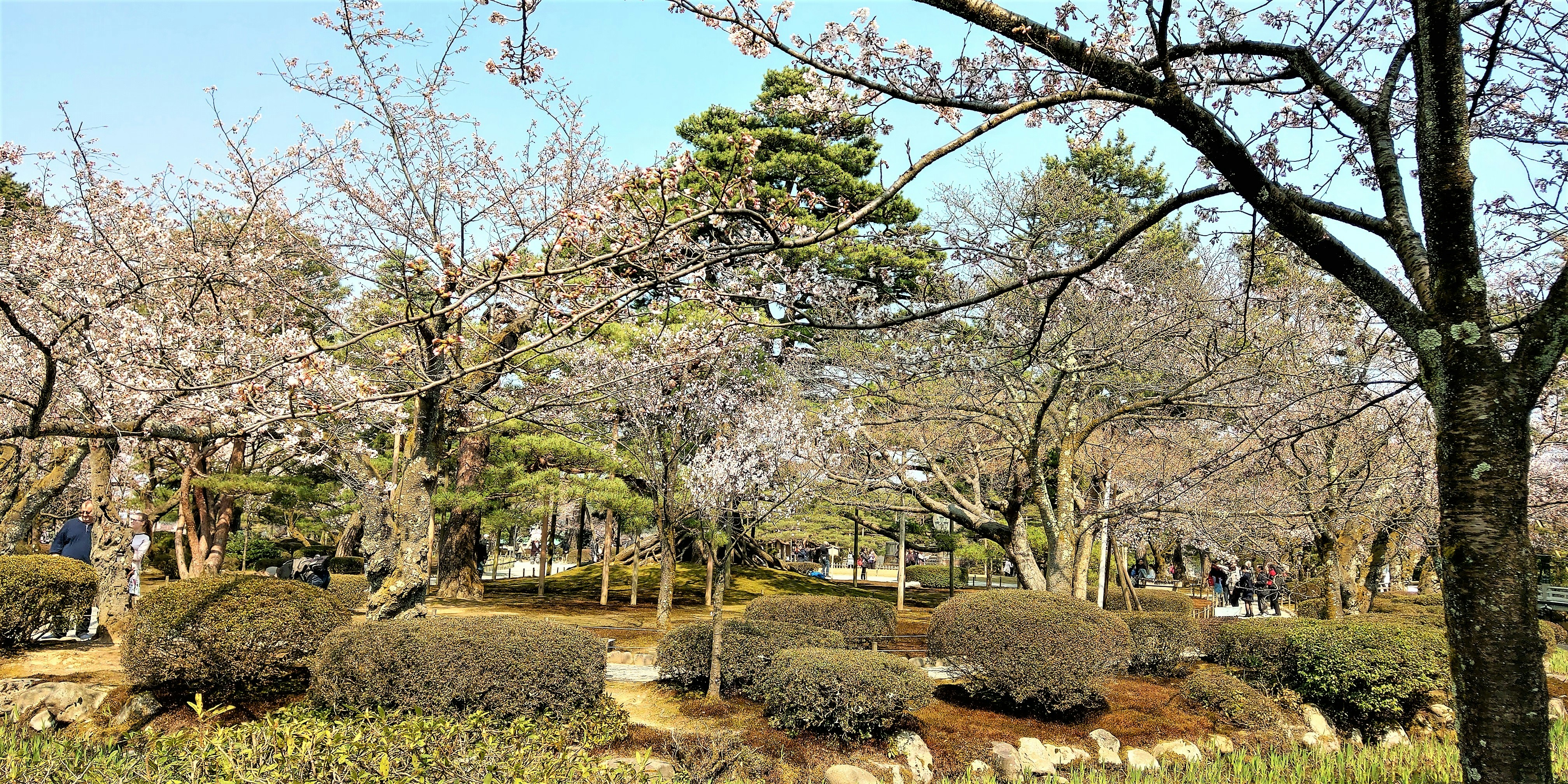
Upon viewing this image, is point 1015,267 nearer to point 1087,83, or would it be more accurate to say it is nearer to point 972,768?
point 1087,83

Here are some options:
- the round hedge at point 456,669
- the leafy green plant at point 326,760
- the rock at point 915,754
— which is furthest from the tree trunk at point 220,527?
the rock at point 915,754

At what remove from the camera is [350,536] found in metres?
25.4

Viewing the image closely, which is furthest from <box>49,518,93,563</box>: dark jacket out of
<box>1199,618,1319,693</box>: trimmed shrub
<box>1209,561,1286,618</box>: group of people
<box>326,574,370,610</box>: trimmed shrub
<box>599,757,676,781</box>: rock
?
<box>1209,561,1286,618</box>: group of people

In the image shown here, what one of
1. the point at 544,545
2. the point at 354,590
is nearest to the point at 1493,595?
the point at 354,590

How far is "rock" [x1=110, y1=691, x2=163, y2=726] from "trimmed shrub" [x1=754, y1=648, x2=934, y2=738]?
5.22 m

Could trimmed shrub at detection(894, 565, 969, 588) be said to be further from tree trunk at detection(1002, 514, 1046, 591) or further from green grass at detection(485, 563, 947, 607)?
tree trunk at detection(1002, 514, 1046, 591)

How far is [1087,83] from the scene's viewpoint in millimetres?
3299

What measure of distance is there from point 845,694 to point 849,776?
832 millimetres

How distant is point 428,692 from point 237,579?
2.23 m

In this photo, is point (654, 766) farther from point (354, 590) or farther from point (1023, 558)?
point (354, 590)

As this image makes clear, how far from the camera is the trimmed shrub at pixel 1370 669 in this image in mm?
8492

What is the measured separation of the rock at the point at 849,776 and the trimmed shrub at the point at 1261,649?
578 cm

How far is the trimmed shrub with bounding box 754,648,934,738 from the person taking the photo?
22.6ft

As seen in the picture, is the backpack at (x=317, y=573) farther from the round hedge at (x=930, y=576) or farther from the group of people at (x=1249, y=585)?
the round hedge at (x=930, y=576)
